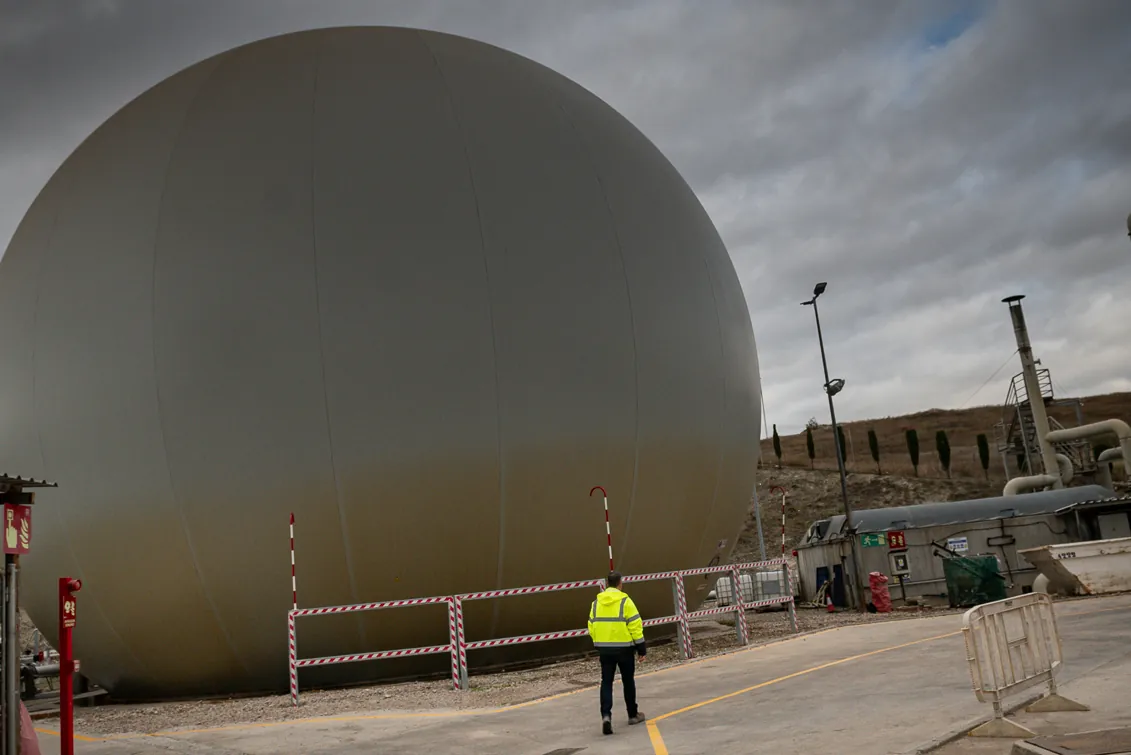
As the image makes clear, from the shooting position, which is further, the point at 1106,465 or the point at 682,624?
the point at 1106,465

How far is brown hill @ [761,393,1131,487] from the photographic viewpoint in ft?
263

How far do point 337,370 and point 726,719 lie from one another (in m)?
5.03

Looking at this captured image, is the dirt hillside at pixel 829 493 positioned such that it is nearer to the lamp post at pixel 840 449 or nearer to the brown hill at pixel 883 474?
the brown hill at pixel 883 474

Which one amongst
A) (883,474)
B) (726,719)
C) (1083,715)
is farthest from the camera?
(883,474)

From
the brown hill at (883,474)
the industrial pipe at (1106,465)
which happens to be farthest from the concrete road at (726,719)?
the industrial pipe at (1106,465)

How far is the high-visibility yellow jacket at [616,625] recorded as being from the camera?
6.89 m

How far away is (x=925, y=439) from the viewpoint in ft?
340

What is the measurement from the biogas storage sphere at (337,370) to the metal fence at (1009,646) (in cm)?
491

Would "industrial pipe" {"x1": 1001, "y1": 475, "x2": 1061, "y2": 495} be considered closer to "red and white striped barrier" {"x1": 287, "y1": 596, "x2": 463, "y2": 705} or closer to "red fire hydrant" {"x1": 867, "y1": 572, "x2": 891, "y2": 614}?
"red fire hydrant" {"x1": 867, "y1": 572, "x2": 891, "y2": 614}

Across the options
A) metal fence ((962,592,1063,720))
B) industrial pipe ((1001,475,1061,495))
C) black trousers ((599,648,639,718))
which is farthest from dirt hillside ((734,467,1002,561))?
metal fence ((962,592,1063,720))

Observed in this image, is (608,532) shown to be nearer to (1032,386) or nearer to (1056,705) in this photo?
(1056,705)

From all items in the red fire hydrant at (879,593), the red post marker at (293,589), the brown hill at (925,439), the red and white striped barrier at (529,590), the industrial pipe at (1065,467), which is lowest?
the red fire hydrant at (879,593)

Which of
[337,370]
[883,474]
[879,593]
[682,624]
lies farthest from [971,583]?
[883,474]

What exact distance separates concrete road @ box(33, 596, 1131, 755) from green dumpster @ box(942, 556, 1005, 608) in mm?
8170
